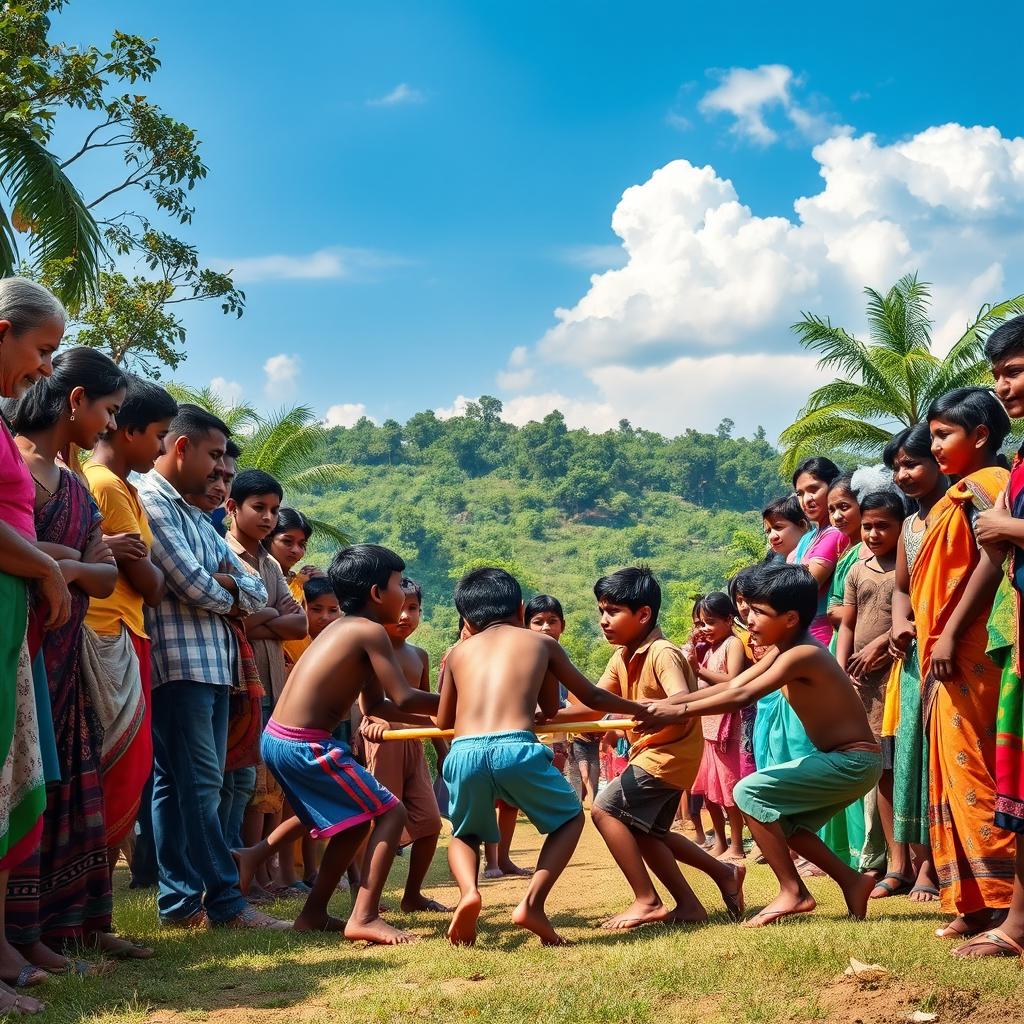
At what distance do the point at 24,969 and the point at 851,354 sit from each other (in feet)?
85.5

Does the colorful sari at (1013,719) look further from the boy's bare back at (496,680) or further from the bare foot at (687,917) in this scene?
the boy's bare back at (496,680)

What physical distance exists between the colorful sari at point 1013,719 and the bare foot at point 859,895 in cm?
86

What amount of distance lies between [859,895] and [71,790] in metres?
3.32

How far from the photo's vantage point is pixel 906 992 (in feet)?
12.1

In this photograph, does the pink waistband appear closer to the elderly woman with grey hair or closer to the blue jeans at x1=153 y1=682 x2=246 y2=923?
the blue jeans at x1=153 y1=682 x2=246 y2=923

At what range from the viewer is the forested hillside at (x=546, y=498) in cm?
8500

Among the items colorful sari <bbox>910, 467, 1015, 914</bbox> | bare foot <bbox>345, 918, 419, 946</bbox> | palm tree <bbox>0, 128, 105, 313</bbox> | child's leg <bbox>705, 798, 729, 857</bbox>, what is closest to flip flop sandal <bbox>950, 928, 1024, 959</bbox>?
colorful sari <bbox>910, 467, 1015, 914</bbox>

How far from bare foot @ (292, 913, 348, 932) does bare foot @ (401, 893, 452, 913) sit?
0.87 meters

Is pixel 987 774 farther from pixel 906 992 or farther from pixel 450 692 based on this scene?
pixel 450 692

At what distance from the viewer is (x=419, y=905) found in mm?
6102

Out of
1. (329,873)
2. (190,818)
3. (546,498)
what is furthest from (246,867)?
(546,498)

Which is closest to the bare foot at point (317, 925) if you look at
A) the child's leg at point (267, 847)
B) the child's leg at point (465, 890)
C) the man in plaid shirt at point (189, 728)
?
the man in plaid shirt at point (189, 728)

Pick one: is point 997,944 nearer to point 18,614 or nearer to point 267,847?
point 267,847

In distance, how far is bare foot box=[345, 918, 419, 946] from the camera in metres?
4.84
